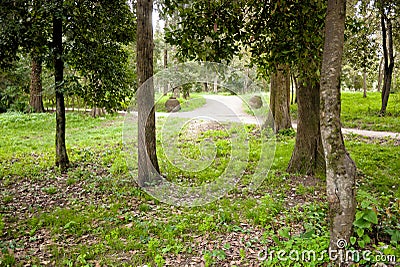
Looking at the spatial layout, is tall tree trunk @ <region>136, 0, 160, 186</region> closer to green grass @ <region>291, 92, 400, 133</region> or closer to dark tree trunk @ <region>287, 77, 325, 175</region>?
dark tree trunk @ <region>287, 77, 325, 175</region>

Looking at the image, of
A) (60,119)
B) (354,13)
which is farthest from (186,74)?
(354,13)

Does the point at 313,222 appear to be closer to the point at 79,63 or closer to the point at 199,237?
the point at 199,237

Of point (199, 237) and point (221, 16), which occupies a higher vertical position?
point (221, 16)

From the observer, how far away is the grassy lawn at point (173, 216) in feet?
13.2

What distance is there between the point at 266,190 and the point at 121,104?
15.2 feet

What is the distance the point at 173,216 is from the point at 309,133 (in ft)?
11.7

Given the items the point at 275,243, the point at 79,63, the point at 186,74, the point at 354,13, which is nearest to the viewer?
the point at 275,243

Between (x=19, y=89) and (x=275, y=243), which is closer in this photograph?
(x=275, y=243)

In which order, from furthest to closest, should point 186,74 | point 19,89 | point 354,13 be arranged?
point 19,89 < point 354,13 < point 186,74

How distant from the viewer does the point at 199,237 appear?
4598mm

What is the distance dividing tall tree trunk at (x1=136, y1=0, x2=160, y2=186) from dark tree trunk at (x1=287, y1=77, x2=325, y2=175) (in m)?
3.28

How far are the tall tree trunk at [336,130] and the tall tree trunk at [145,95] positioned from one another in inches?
155
